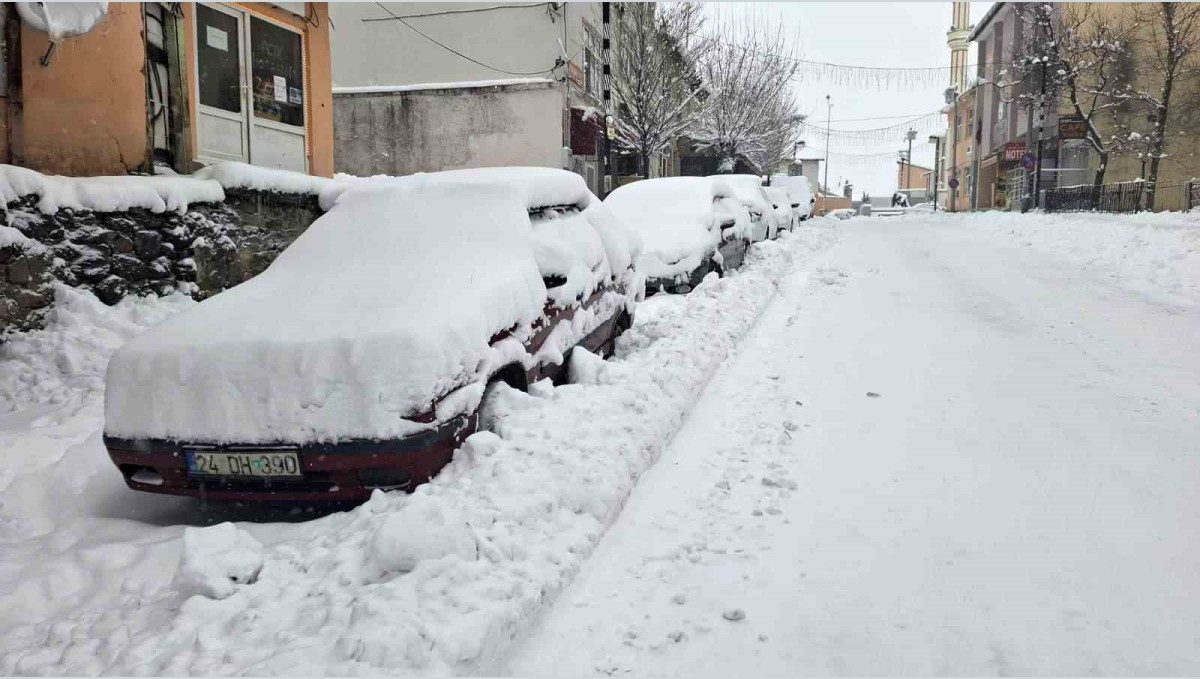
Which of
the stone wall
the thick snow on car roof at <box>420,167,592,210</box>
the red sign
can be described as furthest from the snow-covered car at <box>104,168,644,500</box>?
the red sign

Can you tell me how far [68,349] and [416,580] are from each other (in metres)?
4.85

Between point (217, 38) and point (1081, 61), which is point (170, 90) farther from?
point (1081, 61)

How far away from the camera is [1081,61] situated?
103 ft

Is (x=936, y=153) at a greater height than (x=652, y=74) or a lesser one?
greater

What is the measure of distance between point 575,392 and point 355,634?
98.0 inches

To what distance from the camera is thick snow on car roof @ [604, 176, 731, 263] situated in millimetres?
10469

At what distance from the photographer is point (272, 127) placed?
37.0 ft

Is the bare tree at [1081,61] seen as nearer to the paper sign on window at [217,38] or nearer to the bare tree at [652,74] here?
the bare tree at [652,74]

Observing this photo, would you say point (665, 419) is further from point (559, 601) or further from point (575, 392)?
point (559, 601)

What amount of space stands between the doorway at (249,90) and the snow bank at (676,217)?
4795 millimetres

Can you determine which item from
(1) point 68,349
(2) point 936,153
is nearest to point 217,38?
(1) point 68,349

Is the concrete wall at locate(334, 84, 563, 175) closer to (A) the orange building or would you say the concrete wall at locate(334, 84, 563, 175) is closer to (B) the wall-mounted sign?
(A) the orange building

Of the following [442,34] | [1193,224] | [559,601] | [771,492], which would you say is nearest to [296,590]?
[559,601]

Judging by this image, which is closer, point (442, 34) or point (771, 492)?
point (771, 492)
